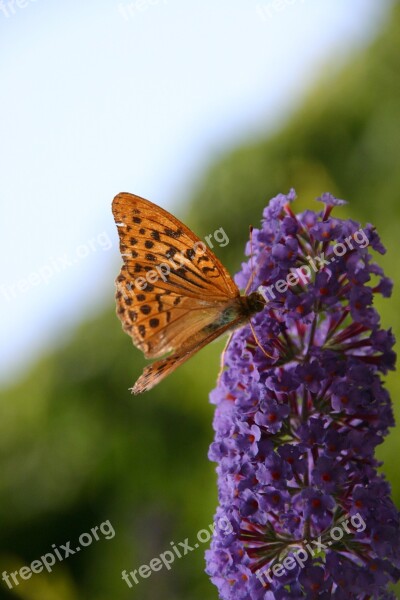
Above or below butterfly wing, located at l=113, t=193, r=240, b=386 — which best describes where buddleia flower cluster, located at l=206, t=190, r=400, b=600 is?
Answer: below

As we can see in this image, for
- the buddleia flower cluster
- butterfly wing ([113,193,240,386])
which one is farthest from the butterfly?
the buddleia flower cluster

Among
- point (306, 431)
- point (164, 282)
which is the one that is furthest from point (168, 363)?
point (306, 431)

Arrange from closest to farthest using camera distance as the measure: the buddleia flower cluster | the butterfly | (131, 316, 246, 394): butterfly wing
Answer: the buddleia flower cluster → (131, 316, 246, 394): butterfly wing → the butterfly

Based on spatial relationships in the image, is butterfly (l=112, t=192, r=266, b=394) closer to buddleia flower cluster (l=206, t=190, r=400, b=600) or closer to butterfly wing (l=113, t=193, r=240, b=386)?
butterfly wing (l=113, t=193, r=240, b=386)

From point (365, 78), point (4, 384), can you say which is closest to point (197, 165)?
point (365, 78)

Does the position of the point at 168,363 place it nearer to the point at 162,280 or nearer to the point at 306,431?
the point at 162,280
